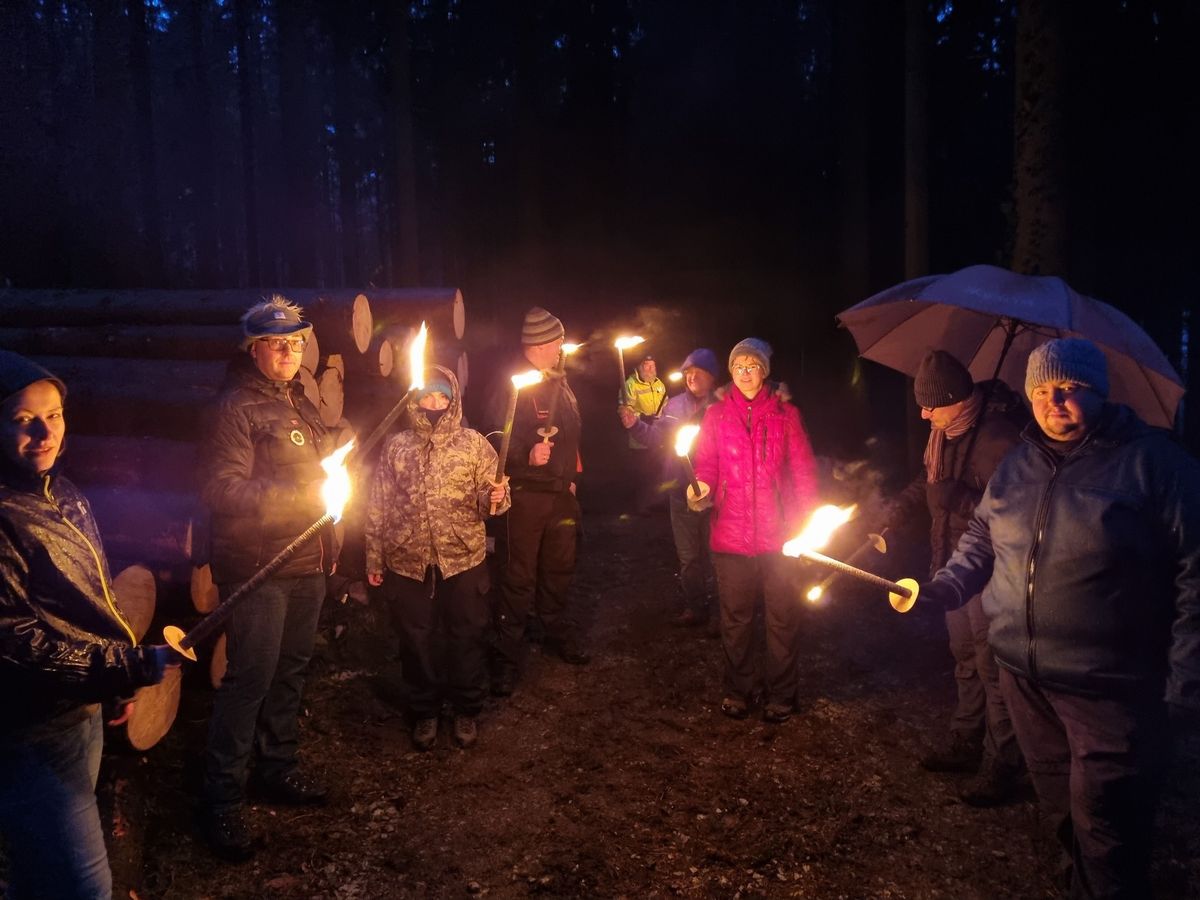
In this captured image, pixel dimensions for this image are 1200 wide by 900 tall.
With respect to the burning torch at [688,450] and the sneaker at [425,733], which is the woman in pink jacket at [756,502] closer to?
the burning torch at [688,450]

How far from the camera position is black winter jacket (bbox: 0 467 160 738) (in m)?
2.46

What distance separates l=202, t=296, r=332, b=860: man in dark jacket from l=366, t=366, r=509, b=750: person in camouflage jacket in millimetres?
865

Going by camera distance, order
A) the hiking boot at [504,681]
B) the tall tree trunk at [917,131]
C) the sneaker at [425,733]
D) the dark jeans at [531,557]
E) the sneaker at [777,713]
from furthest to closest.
Result: the tall tree trunk at [917,131]
the dark jeans at [531,557]
the hiking boot at [504,681]
the sneaker at [777,713]
the sneaker at [425,733]

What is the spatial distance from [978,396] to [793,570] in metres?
1.73

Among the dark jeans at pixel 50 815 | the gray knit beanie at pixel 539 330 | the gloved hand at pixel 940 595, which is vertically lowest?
the dark jeans at pixel 50 815

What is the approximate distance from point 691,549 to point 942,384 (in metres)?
3.74

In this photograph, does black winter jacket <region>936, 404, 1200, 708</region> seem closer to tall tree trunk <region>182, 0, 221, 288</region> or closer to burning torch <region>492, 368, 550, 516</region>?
burning torch <region>492, 368, 550, 516</region>

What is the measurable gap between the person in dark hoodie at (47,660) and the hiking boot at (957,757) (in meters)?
4.50

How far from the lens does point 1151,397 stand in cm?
453

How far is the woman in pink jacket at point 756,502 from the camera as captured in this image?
17.9 ft

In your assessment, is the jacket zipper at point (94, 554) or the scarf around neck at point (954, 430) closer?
the jacket zipper at point (94, 554)

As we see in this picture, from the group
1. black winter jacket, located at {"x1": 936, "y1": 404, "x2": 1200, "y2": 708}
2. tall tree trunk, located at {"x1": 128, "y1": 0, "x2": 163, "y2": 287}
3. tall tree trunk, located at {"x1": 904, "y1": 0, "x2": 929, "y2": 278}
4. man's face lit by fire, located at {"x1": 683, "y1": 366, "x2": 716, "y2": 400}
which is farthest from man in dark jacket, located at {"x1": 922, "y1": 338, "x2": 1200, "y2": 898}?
tall tree trunk, located at {"x1": 128, "y1": 0, "x2": 163, "y2": 287}

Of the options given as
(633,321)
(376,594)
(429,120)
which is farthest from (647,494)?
(429,120)

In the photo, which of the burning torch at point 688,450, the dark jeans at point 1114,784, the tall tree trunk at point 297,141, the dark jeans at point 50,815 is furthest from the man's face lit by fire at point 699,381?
the tall tree trunk at point 297,141
